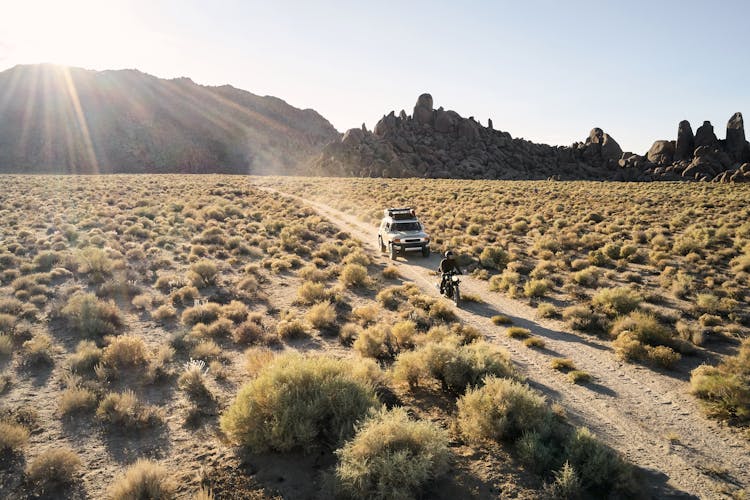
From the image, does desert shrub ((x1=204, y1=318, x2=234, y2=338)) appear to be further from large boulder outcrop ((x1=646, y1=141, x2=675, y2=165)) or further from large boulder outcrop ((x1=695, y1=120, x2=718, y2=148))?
large boulder outcrop ((x1=695, y1=120, x2=718, y2=148))

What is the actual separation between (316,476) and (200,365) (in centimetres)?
403

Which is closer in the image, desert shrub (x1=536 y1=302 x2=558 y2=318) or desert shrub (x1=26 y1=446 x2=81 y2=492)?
desert shrub (x1=26 y1=446 x2=81 y2=492)

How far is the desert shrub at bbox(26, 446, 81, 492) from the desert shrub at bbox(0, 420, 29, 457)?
0.56 meters

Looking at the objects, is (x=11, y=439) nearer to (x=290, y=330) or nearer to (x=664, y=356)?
(x=290, y=330)

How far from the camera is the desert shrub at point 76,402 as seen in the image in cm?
677

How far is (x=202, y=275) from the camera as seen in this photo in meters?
14.8

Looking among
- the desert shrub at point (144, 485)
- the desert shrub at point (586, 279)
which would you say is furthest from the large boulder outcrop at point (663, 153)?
the desert shrub at point (144, 485)

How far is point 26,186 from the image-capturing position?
4162 cm

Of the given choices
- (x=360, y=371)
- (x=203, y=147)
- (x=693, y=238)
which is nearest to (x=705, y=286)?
(x=693, y=238)

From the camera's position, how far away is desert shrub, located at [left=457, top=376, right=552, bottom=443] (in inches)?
229

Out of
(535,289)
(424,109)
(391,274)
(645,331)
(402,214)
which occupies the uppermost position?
(424,109)

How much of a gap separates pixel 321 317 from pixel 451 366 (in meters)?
4.46

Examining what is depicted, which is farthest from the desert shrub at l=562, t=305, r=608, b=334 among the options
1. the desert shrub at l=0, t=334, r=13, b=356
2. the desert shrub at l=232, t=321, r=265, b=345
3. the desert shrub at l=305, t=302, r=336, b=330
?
the desert shrub at l=0, t=334, r=13, b=356

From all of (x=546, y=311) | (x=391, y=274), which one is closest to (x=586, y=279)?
(x=546, y=311)
